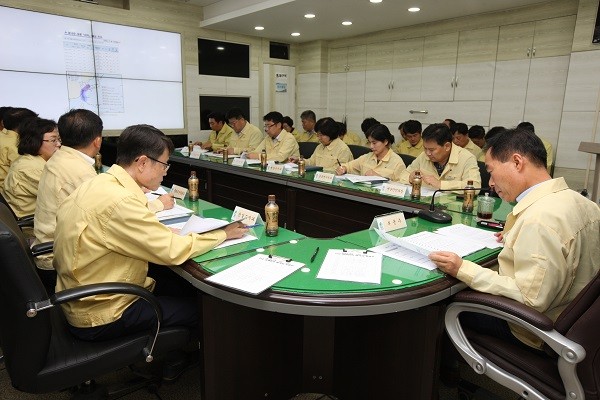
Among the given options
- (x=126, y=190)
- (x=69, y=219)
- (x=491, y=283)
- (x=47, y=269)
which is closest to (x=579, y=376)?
(x=491, y=283)

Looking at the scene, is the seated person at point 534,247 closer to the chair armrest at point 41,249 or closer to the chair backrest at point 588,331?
the chair backrest at point 588,331

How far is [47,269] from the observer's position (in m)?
1.95

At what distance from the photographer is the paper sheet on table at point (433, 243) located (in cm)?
154

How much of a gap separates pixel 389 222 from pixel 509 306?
71cm

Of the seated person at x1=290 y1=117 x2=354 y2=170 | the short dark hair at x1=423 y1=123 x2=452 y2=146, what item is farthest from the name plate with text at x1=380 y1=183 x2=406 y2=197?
the seated person at x1=290 y1=117 x2=354 y2=170

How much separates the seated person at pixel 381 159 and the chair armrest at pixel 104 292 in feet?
7.57

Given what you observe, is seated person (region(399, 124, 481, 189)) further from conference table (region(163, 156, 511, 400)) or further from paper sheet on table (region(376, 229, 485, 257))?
paper sheet on table (region(376, 229, 485, 257))

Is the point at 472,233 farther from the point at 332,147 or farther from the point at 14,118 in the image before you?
the point at 14,118

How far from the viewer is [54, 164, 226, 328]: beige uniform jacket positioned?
137 cm

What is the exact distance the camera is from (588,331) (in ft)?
3.57

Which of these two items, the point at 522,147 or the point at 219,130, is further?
the point at 219,130

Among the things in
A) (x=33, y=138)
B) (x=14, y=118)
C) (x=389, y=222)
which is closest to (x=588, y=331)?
(x=389, y=222)

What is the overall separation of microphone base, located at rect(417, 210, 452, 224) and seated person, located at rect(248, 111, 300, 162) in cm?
293

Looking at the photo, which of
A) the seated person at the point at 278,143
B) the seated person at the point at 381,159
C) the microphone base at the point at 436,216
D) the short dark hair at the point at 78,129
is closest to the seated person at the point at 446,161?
the seated person at the point at 381,159
